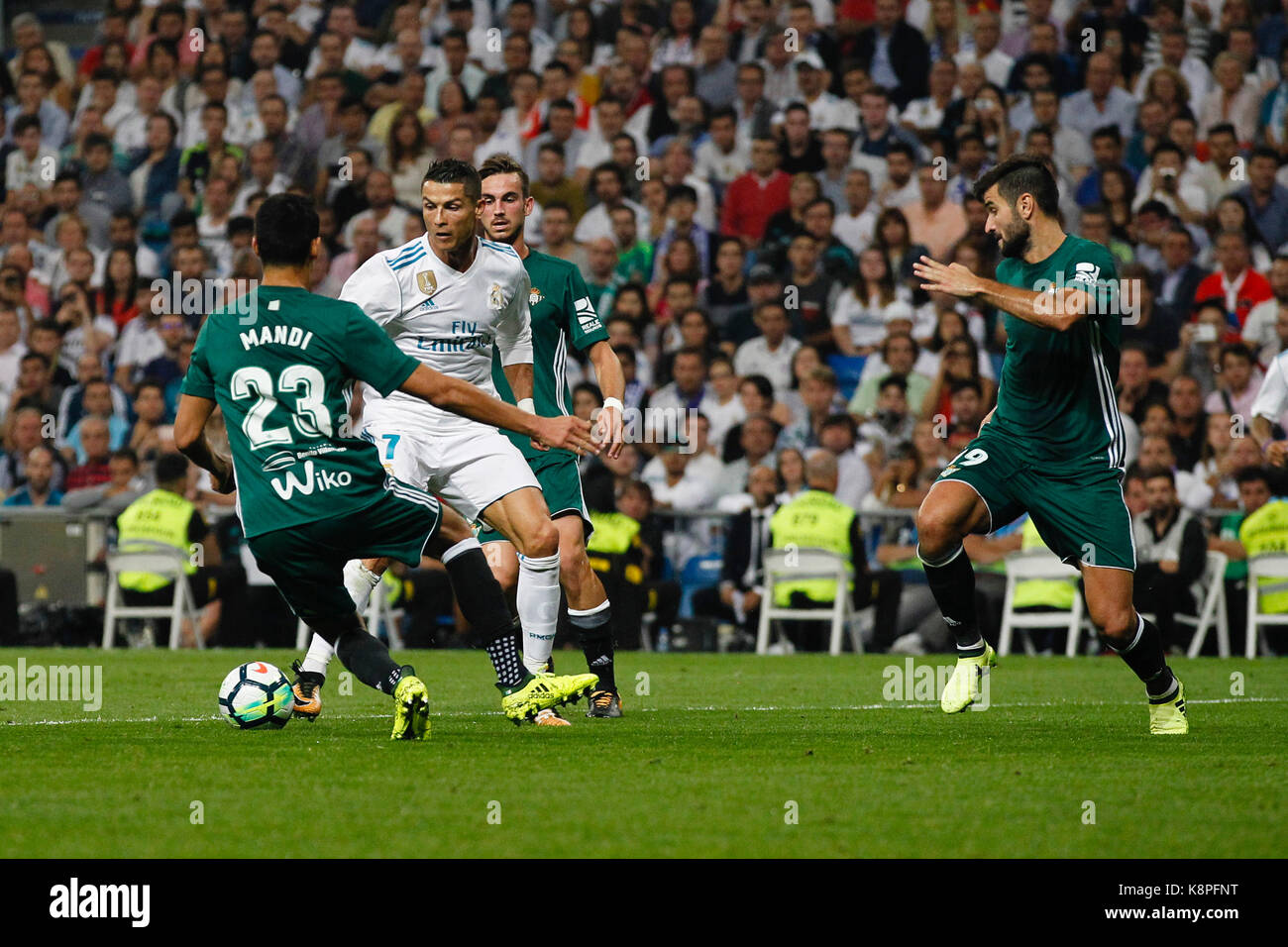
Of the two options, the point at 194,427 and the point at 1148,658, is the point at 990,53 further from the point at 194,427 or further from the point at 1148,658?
the point at 194,427

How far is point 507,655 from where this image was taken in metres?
7.88

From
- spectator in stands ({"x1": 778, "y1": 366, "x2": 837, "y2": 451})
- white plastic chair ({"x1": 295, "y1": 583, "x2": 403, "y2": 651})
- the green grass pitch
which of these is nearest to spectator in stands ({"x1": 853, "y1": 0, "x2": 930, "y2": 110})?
spectator in stands ({"x1": 778, "y1": 366, "x2": 837, "y2": 451})

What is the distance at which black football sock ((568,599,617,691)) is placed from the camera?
29.3ft

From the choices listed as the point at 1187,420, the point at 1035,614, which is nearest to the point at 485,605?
the point at 1035,614

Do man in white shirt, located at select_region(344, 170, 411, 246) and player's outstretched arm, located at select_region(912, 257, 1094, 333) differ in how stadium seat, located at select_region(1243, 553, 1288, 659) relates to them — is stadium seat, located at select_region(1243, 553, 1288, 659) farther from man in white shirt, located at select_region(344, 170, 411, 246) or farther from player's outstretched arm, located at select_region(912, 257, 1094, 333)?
man in white shirt, located at select_region(344, 170, 411, 246)

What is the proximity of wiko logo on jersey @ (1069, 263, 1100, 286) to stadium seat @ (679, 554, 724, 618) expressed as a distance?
8.35 meters

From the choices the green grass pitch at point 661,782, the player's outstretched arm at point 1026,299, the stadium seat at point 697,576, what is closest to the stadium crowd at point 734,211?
the stadium seat at point 697,576

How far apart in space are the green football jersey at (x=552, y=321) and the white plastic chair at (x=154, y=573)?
706 centimetres

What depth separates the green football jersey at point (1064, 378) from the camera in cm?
795

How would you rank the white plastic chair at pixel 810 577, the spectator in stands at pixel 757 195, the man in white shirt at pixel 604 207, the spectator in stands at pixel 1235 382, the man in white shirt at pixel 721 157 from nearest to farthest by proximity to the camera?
the white plastic chair at pixel 810 577 → the spectator in stands at pixel 1235 382 → the spectator in stands at pixel 757 195 → the man in white shirt at pixel 604 207 → the man in white shirt at pixel 721 157

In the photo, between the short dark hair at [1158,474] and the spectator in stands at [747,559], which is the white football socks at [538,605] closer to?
the spectator in stands at [747,559]

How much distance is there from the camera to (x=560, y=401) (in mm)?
9234

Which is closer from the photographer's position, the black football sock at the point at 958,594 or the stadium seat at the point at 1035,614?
the black football sock at the point at 958,594

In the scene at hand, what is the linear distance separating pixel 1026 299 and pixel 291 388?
301 centimetres
